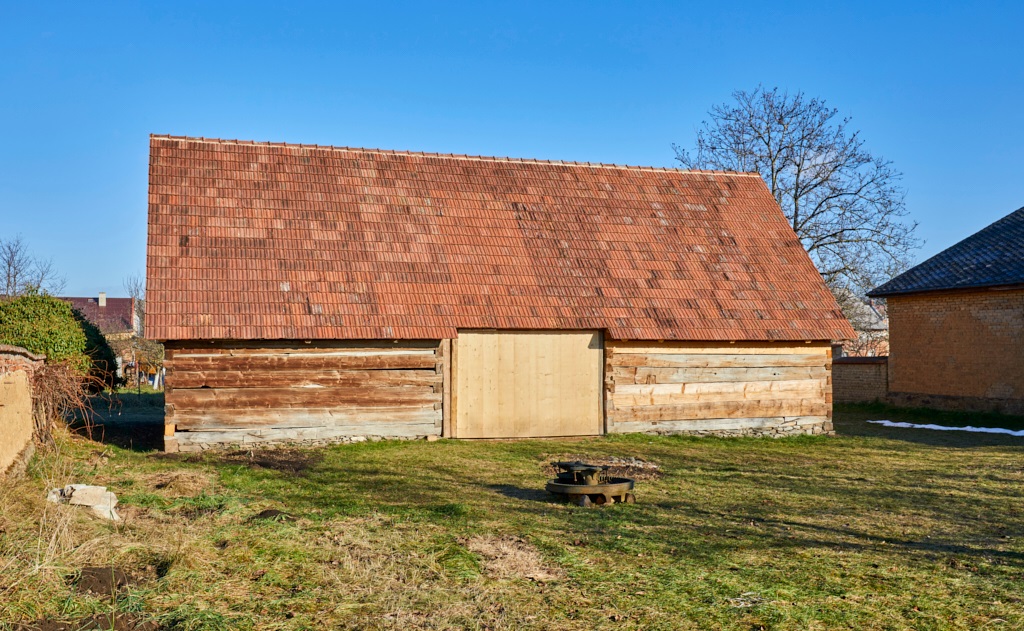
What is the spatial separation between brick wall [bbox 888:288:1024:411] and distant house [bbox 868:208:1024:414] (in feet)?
0.07

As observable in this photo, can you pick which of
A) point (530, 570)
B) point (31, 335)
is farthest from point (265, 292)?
point (530, 570)

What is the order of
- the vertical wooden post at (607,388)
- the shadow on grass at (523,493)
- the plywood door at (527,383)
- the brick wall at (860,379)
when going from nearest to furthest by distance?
the shadow on grass at (523,493), the plywood door at (527,383), the vertical wooden post at (607,388), the brick wall at (860,379)

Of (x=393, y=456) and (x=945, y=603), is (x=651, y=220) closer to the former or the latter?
(x=393, y=456)

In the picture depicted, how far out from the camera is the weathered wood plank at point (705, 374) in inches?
655

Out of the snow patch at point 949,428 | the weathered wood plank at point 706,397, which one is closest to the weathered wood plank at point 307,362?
the weathered wood plank at point 706,397

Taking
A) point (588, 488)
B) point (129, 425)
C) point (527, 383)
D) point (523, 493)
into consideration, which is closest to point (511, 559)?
point (588, 488)

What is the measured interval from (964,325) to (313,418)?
16237 millimetres

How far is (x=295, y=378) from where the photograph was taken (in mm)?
14953

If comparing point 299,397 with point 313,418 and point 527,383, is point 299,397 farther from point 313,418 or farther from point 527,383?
point 527,383

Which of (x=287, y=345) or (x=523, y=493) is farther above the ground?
(x=287, y=345)

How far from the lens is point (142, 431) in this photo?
16453mm

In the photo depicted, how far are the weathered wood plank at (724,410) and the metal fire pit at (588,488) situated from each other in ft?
21.1

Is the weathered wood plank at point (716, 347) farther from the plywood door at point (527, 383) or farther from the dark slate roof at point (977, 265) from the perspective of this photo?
the dark slate roof at point (977, 265)

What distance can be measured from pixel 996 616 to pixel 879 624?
0.89 metres
